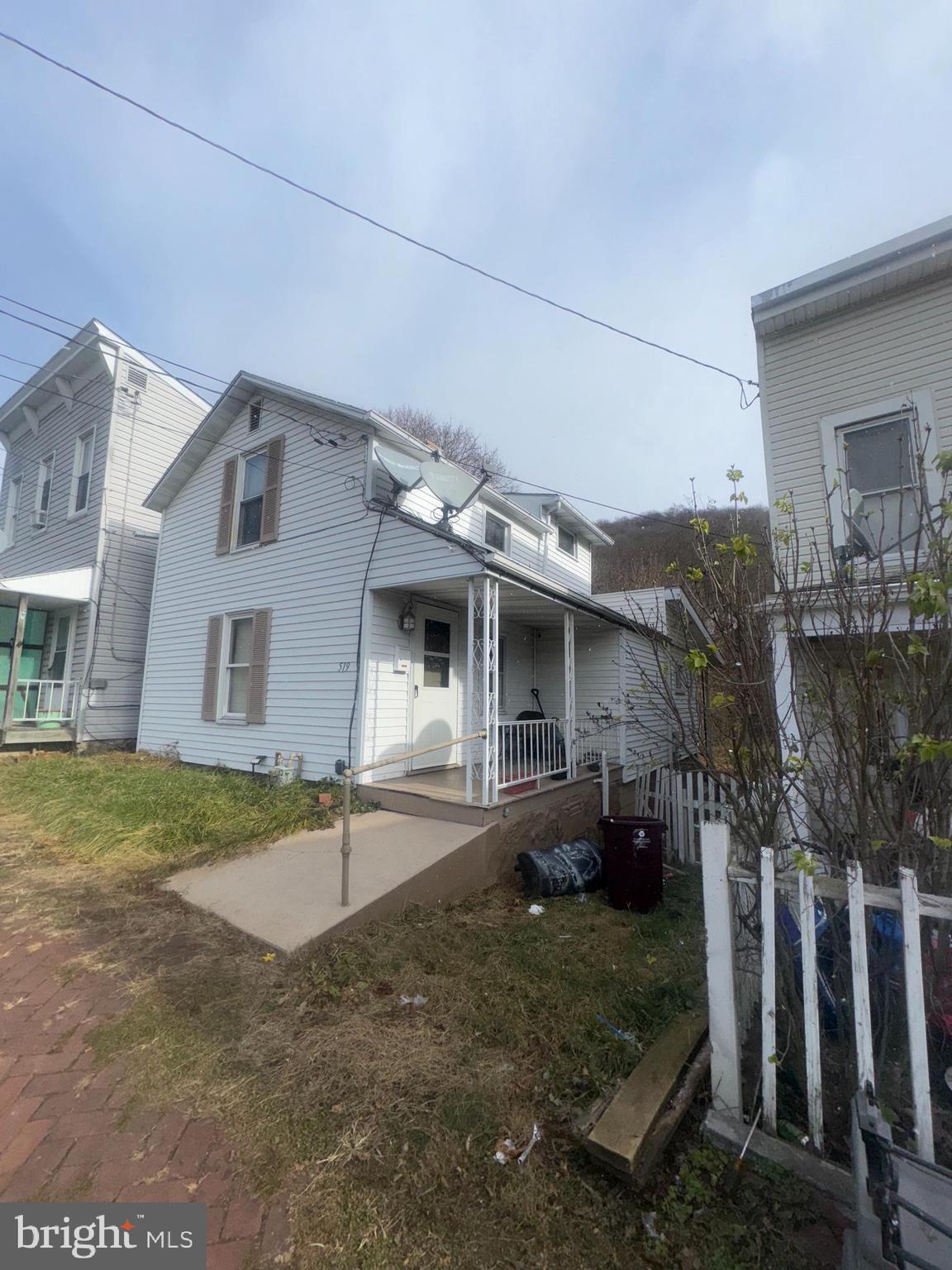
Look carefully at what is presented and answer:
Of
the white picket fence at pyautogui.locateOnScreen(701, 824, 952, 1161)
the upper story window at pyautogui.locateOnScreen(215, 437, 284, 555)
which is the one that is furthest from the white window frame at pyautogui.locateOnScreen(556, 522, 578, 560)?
the white picket fence at pyautogui.locateOnScreen(701, 824, 952, 1161)

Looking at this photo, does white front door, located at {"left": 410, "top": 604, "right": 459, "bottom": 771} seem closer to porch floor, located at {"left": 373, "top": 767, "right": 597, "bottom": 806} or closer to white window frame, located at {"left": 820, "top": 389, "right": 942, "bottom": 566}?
porch floor, located at {"left": 373, "top": 767, "right": 597, "bottom": 806}

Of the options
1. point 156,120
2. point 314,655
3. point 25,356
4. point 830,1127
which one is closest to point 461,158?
point 156,120

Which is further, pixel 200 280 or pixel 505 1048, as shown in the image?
pixel 200 280

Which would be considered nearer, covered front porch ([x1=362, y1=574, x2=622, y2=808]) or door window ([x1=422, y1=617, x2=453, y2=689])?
covered front porch ([x1=362, y1=574, x2=622, y2=808])

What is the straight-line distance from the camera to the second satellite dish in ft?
24.0

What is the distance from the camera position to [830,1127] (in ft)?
6.53

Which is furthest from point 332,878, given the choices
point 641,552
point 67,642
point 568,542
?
point 641,552

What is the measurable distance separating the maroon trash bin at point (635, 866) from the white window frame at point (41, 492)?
1466 cm

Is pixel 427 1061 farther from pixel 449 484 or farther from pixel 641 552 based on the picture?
pixel 641 552

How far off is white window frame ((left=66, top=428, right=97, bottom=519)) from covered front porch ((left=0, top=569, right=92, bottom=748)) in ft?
7.13

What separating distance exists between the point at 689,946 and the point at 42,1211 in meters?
3.81

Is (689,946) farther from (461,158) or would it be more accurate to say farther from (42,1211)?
(461,158)

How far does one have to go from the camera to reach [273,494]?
8898mm

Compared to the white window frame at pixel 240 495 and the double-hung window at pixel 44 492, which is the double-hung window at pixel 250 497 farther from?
the double-hung window at pixel 44 492
